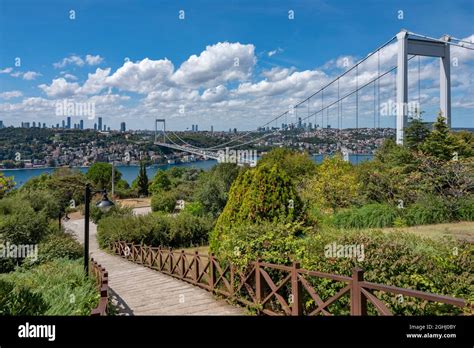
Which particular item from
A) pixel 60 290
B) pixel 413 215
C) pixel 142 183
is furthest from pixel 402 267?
pixel 142 183

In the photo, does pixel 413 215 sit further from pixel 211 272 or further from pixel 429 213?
pixel 211 272

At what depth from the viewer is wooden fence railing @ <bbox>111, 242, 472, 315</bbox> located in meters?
3.06

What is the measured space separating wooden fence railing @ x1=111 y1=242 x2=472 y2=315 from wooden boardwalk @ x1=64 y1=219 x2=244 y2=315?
0.21 metres

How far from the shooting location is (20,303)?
3.75 m

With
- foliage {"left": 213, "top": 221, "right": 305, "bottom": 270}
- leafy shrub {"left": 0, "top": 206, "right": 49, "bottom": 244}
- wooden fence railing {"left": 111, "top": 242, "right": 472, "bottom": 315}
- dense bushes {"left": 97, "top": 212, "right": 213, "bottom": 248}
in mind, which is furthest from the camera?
dense bushes {"left": 97, "top": 212, "right": 213, "bottom": 248}

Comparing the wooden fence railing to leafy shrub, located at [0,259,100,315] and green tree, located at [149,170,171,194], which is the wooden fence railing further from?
green tree, located at [149,170,171,194]

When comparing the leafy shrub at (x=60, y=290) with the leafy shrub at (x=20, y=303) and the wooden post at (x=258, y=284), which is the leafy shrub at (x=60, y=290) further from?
the wooden post at (x=258, y=284)

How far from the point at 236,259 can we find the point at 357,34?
15.2 ft

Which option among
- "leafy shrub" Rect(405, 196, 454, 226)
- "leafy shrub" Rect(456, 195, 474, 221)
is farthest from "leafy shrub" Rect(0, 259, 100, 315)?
"leafy shrub" Rect(456, 195, 474, 221)

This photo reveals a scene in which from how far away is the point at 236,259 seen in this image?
525 centimetres

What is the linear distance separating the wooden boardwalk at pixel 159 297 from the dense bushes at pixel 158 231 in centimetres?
507

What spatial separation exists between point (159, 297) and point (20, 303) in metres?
2.41

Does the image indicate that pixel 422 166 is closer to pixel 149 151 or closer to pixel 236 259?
pixel 236 259
